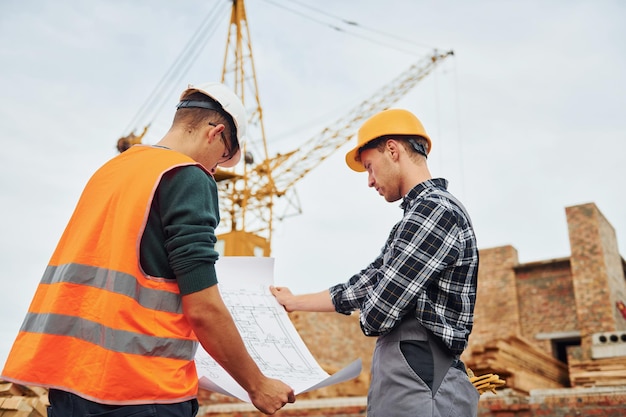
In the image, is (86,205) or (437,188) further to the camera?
(437,188)

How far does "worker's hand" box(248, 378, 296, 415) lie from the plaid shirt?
36 centimetres

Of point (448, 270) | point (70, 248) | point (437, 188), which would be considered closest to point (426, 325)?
point (448, 270)

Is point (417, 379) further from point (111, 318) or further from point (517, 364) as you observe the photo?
point (517, 364)

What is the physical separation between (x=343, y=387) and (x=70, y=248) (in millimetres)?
11002

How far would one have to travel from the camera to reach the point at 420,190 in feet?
7.49

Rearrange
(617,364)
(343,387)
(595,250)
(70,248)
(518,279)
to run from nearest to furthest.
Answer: (70,248), (617,364), (343,387), (595,250), (518,279)

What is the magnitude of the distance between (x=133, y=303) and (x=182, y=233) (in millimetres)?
236

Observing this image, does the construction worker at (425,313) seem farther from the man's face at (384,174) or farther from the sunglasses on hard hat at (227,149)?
the sunglasses on hard hat at (227,149)

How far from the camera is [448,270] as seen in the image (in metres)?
2.10

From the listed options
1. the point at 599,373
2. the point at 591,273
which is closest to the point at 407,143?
the point at 599,373

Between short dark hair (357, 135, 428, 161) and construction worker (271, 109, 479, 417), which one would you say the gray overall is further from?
short dark hair (357, 135, 428, 161)

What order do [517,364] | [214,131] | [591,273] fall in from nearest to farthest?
[214,131] < [517,364] < [591,273]

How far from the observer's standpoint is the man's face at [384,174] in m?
2.38

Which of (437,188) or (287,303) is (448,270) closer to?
(437,188)
